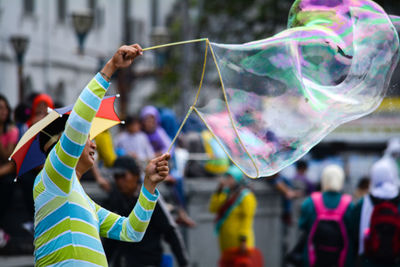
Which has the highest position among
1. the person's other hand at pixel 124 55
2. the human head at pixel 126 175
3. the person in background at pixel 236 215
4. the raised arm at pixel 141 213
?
the person's other hand at pixel 124 55

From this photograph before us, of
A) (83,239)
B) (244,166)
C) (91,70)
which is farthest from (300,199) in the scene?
(91,70)

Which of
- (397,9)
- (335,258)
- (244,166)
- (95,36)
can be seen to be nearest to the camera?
(244,166)

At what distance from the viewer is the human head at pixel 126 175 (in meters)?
6.10

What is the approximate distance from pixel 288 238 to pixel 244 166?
7585 millimetres

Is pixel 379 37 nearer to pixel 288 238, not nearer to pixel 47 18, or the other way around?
pixel 288 238

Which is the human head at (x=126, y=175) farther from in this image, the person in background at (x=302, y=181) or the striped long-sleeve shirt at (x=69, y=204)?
the person in background at (x=302, y=181)

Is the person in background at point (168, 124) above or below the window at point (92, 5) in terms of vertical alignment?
below

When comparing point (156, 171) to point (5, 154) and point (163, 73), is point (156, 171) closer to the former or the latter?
point (5, 154)

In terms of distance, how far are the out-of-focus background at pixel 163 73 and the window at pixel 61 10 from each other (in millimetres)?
30

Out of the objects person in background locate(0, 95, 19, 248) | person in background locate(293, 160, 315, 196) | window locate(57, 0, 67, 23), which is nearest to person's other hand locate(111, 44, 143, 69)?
person in background locate(0, 95, 19, 248)

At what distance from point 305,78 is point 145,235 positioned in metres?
1.80

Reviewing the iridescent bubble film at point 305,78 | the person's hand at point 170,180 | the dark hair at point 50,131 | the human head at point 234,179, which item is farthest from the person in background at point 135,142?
the dark hair at point 50,131

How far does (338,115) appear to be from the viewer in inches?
208

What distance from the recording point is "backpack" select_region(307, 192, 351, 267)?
7.51 metres
